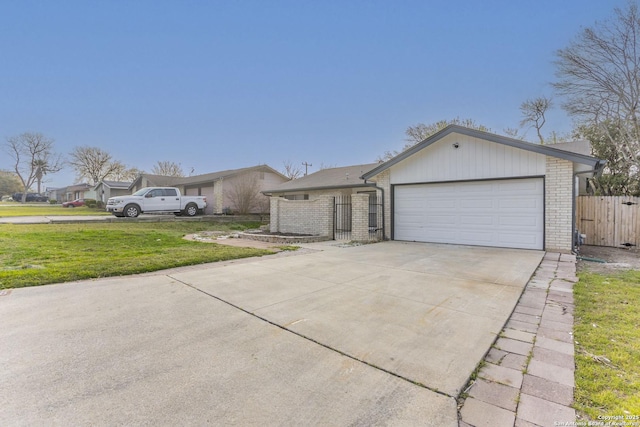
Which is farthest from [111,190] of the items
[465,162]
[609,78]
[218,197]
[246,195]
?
[609,78]

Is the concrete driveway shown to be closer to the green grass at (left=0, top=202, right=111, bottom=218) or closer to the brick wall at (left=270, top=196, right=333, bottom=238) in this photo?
the brick wall at (left=270, top=196, right=333, bottom=238)

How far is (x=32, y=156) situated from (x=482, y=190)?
63.5 meters

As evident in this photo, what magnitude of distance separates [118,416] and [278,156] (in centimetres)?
4053

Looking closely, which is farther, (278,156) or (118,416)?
(278,156)

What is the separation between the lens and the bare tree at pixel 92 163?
41116mm

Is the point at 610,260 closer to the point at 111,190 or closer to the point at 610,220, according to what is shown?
the point at 610,220

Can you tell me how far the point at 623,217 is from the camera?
10.3 meters

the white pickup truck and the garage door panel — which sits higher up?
the white pickup truck

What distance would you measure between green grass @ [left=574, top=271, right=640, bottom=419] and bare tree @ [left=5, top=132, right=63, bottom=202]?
64.0 metres

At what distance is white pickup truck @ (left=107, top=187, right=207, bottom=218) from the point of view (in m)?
17.2

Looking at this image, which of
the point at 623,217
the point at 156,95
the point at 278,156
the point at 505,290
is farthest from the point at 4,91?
the point at 623,217

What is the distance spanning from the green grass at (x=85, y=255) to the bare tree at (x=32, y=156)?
49844mm

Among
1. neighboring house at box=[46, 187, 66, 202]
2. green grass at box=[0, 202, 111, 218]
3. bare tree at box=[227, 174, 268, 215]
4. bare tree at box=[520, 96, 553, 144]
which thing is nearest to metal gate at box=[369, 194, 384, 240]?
bare tree at box=[227, 174, 268, 215]

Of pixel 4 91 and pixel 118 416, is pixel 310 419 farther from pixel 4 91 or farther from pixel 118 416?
pixel 4 91
